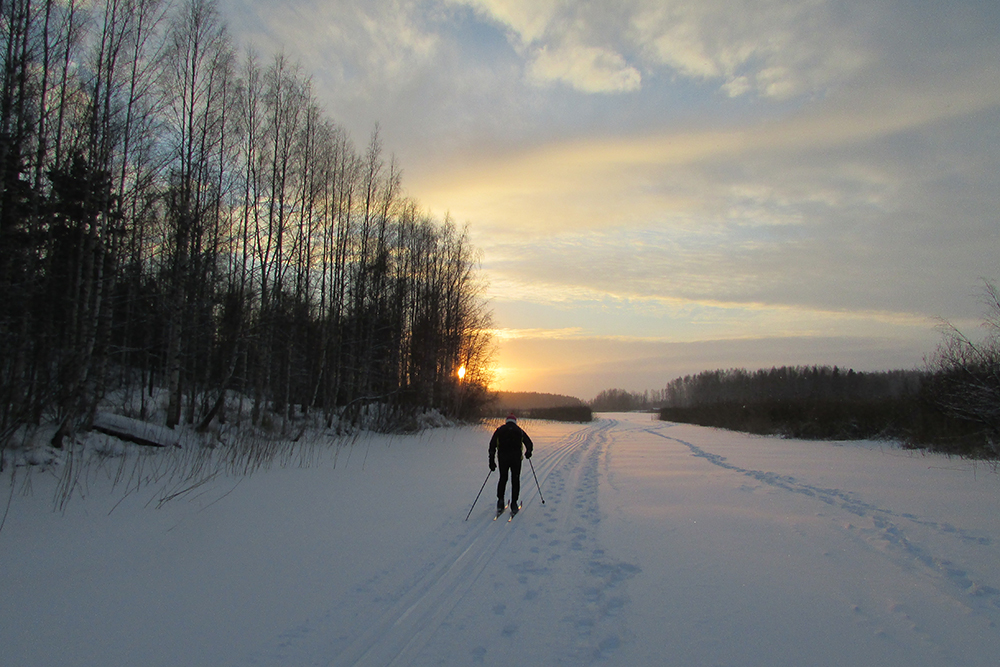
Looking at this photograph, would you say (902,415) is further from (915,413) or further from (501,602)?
(501,602)

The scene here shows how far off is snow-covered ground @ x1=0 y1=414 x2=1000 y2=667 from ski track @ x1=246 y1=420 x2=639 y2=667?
23 millimetres

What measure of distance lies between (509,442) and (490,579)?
3.76m

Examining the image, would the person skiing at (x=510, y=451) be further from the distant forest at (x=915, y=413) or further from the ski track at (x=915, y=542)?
the distant forest at (x=915, y=413)

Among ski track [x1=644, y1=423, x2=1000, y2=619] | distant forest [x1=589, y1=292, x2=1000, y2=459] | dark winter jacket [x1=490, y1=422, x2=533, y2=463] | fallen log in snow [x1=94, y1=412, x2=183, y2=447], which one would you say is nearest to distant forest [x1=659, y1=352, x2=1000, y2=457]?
distant forest [x1=589, y1=292, x2=1000, y2=459]

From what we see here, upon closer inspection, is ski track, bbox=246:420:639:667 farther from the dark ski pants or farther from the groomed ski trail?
the dark ski pants

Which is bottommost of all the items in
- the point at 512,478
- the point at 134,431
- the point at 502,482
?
the point at 502,482

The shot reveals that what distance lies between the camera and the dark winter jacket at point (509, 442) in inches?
345

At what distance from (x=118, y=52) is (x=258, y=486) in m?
10.3

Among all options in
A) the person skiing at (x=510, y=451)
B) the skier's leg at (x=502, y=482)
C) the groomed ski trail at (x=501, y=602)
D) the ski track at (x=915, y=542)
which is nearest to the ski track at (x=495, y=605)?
the groomed ski trail at (x=501, y=602)

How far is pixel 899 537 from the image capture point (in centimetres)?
632

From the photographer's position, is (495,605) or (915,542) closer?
(495,605)

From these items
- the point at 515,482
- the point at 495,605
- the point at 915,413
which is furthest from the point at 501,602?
the point at 915,413

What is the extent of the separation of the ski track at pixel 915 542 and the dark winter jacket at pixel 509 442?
4.86 metres

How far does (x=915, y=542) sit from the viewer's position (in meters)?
6.07
